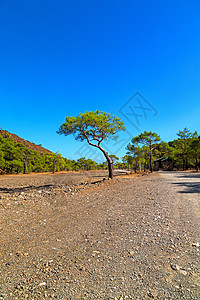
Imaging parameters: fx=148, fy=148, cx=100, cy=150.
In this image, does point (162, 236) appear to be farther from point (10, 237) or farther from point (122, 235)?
point (10, 237)

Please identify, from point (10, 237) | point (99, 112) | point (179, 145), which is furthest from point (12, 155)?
point (179, 145)

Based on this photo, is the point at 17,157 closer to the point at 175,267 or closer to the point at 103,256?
the point at 103,256

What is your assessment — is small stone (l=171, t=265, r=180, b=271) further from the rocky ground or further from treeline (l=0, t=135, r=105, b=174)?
treeline (l=0, t=135, r=105, b=174)

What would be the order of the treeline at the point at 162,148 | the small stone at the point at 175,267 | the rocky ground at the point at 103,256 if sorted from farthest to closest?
the treeline at the point at 162,148 → the small stone at the point at 175,267 → the rocky ground at the point at 103,256

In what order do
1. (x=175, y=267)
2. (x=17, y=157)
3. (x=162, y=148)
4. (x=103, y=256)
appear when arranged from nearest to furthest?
(x=175, y=267), (x=103, y=256), (x=162, y=148), (x=17, y=157)

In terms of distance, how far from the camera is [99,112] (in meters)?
13.5

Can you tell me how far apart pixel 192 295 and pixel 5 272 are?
100 inches

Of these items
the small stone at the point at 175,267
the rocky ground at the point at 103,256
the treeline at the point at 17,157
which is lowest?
the rocky ground at the point at 103,256

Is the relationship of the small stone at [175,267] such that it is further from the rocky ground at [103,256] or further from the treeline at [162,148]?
the treeline at [162,148]

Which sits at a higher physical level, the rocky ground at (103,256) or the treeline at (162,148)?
the treeline at (162,148)

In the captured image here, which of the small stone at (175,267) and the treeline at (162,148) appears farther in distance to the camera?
the treeline at (162,148)

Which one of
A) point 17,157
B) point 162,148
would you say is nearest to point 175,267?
point 162,148

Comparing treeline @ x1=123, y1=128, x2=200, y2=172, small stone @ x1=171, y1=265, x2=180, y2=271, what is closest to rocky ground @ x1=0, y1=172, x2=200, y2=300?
small stone @ x1=171, y1=265, x2=180, y2=271

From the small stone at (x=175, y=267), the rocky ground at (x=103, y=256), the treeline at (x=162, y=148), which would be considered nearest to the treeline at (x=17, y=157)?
the treeline at (x=162, y=148)
